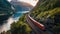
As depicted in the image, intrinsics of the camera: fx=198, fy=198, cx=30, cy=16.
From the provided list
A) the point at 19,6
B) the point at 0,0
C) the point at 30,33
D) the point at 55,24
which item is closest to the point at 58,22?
the point at 55,24

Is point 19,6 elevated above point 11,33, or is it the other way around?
point 19,6

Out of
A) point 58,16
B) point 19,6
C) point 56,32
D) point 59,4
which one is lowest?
point 56,32

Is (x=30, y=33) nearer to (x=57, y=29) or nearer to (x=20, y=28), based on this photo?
(x=20, y=28)

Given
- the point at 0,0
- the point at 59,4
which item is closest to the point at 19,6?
the point at 0,0

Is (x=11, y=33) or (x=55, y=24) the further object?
(x=11, y=33)

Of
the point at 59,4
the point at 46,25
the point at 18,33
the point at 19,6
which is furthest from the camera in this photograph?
the point at 19,6

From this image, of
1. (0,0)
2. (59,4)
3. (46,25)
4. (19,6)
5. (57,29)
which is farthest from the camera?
(19,6)

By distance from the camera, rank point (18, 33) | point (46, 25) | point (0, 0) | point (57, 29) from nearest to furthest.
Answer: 1. point (57, 29)
2. point (46, 25)
3. point (18, 33)
4. point (0, 0)

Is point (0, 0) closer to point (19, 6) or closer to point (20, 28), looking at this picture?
point (19, 6)

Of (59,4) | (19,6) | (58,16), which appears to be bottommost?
(58,16)
